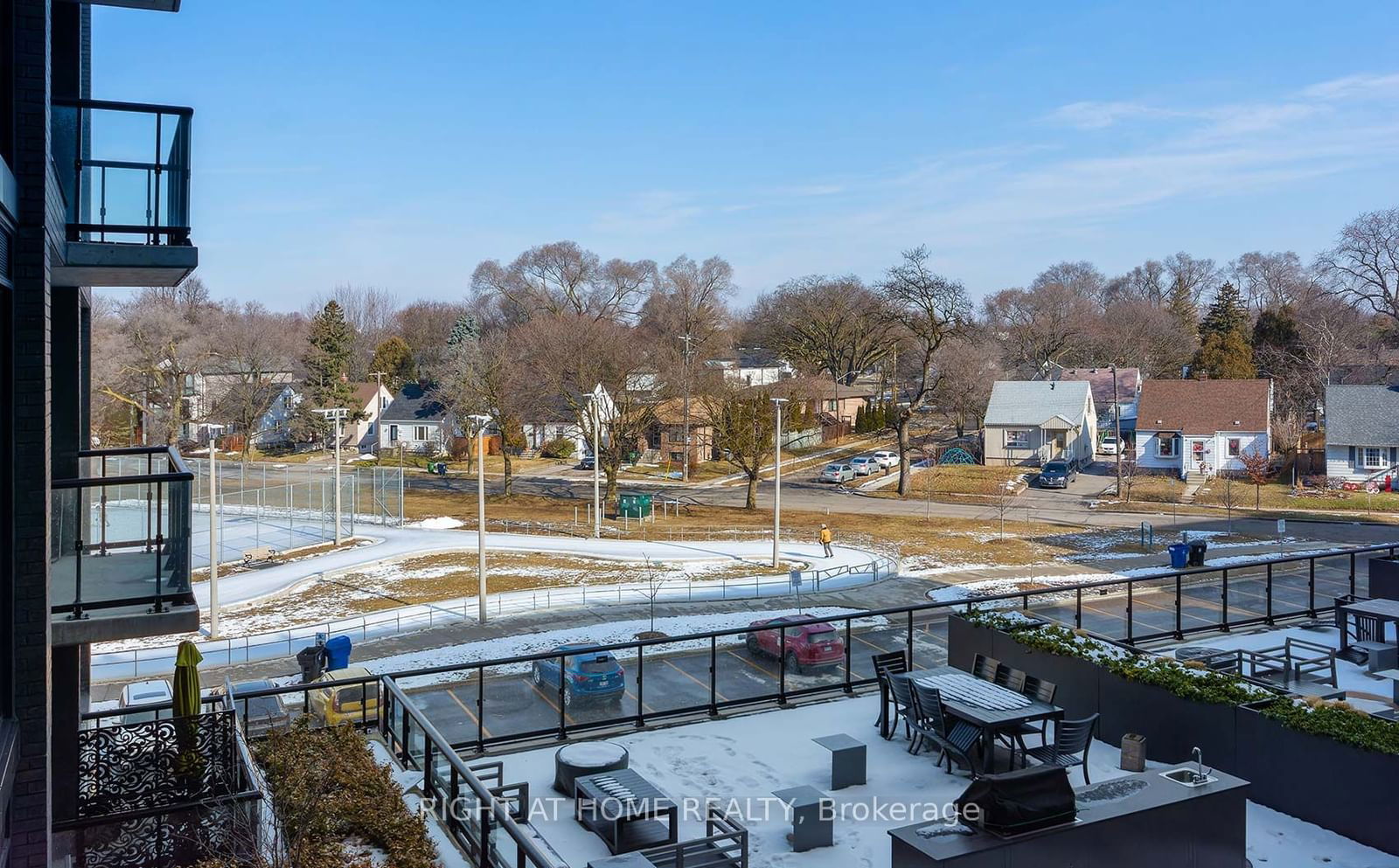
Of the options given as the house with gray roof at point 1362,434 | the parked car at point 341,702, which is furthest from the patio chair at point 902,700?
the house with gray roof at point 1362,434

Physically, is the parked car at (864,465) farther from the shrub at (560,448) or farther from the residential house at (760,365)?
the residential house at (760,365)

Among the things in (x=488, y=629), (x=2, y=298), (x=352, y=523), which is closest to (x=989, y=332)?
(x=352, y=523)

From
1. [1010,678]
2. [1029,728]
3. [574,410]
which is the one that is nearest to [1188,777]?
[1029,728]

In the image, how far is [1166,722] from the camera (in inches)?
388

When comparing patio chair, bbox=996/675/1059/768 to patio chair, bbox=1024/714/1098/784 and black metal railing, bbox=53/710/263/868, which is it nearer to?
patio chair, bbox=1024/714/1098/784

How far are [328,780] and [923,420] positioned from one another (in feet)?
248

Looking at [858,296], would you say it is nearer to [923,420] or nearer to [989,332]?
[989,332]

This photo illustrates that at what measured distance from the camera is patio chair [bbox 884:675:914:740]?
1036 centimetres

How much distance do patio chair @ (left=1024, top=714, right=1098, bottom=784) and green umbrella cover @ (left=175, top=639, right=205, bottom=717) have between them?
7252 mm

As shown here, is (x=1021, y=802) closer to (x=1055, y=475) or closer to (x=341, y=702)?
(x=341, y=702)

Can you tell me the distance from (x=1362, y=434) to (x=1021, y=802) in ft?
181

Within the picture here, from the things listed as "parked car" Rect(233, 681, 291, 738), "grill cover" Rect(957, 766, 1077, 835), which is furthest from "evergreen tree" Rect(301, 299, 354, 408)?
"grill cover" Rect(957, 766, 1077, 835)

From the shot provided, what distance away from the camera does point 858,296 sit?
3686 inches

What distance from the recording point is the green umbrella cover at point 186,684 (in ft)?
27.9
